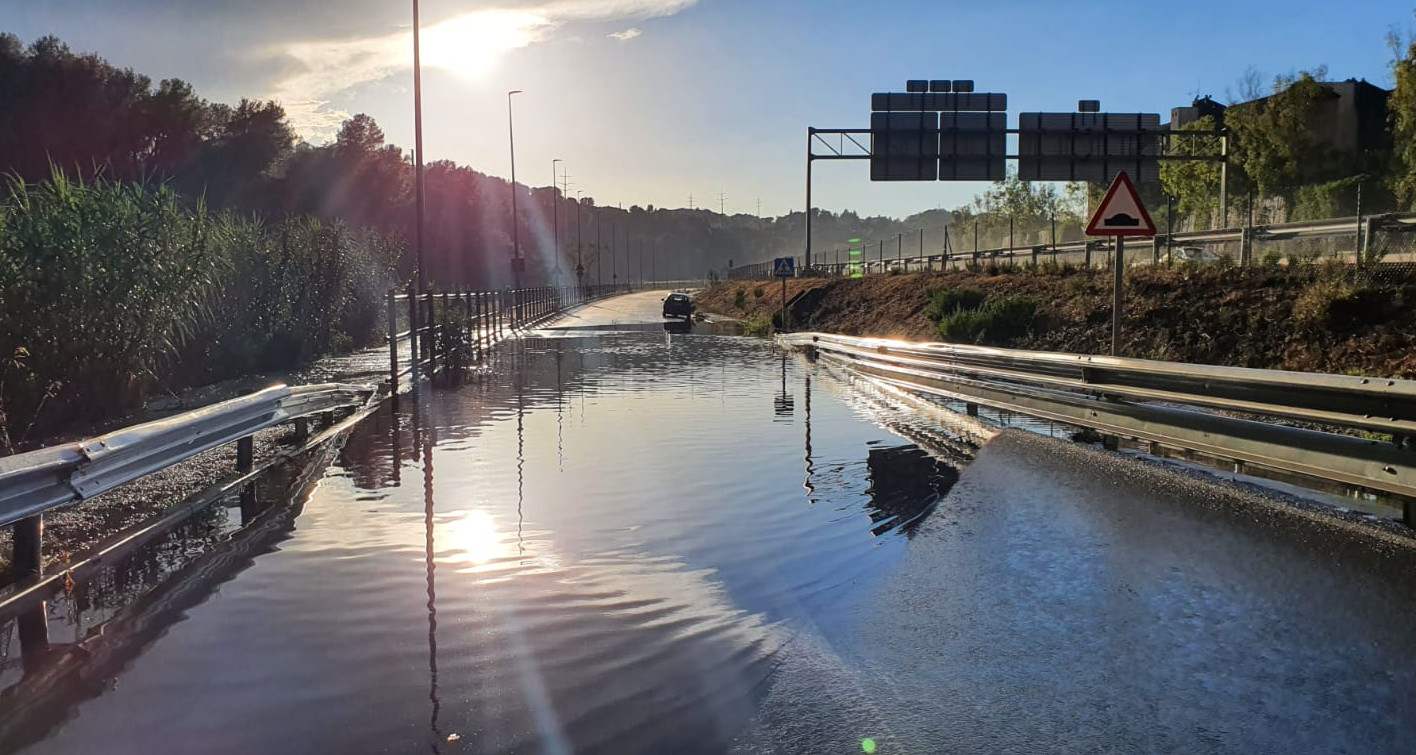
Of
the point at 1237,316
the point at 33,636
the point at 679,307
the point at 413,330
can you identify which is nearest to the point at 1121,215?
the point at 1237,316

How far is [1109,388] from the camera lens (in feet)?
35.9

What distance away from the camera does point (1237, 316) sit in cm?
1884

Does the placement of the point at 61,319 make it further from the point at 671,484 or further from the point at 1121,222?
the point at 1121,222

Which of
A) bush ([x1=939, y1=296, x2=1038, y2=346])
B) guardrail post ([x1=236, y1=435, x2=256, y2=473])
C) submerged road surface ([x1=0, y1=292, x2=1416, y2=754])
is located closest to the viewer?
submerged road surface ([x1=0, y1=292, x2=1416, y2=754])

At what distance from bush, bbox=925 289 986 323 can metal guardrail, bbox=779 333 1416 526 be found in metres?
13.7

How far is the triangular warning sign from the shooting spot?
500 inches

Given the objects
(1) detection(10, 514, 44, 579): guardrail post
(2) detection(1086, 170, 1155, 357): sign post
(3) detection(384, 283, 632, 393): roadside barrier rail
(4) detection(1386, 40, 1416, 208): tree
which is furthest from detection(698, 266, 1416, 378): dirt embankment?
(4) detection(1386, 40, 1416, 208): tree

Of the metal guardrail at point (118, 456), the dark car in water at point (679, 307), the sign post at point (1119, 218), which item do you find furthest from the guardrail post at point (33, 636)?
the dark car in water at point (679, 307)

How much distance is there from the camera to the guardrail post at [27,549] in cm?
553

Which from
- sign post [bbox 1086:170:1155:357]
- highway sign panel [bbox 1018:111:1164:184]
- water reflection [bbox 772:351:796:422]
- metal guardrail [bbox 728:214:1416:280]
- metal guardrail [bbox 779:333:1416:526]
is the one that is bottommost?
water reflection [bbox 772:351:796:422]

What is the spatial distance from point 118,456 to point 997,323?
→ 65.7 ft

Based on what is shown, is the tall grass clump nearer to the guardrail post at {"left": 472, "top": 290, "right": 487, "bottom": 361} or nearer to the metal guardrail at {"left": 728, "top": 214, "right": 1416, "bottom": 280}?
the guardrail post at {"left": 472, "top": 290, "right": 487, "bottom": 361}

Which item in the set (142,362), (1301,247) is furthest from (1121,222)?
(1301,247)

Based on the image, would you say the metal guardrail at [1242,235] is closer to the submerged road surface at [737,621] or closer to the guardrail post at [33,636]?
the submerged road surface at [737,621]
